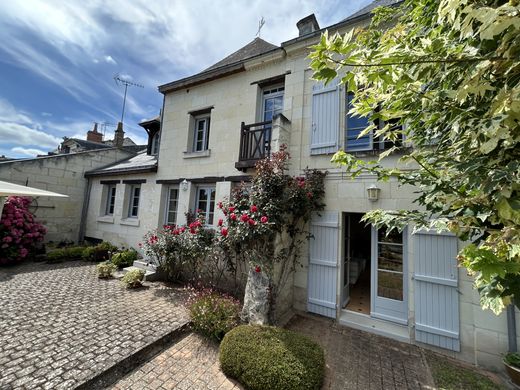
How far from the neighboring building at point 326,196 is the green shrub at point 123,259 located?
0.80 meters

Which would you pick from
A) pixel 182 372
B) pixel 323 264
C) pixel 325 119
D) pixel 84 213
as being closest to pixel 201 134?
pixel 325 119

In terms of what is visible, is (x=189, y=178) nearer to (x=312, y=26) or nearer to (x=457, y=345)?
(x=312, y=26)

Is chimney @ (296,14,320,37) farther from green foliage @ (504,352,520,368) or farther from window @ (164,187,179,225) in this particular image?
green foliage @ (504,352,520,368)

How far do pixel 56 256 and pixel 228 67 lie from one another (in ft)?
29.3

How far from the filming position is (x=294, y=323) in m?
4.80

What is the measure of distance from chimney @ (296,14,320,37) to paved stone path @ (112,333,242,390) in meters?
8.25

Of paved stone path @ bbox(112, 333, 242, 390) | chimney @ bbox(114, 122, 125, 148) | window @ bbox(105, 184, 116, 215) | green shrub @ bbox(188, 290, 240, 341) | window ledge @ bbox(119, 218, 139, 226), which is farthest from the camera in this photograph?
chimney @ bbox(114, 122, 125, 148)

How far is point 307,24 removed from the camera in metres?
6.57

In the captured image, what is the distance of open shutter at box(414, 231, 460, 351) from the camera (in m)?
3.94

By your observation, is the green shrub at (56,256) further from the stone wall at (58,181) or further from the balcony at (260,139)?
the balcony at (260,139)

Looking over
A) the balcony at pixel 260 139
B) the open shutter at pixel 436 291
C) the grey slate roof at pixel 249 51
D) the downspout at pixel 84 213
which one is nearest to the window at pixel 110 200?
the downspout at pixel 84 213

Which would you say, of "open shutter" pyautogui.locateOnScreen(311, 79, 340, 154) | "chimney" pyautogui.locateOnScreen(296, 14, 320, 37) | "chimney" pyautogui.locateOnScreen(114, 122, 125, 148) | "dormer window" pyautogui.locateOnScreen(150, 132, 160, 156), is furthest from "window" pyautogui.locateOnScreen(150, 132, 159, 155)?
"open shutter" pyautogui.locateOnScreen(311, 79, 340, 154)

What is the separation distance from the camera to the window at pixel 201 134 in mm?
7691

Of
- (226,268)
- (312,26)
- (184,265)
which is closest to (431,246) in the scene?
(226,268)
